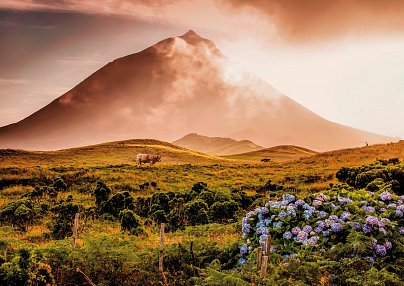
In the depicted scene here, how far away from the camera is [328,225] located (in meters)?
11.3

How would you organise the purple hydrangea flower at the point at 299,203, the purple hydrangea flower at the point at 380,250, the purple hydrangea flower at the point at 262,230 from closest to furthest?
the purple hydrangea flower at the point at 380,250
the purple hydrangea flower at the point at 262,230
the purple hydrangea flower at the point at 299,203

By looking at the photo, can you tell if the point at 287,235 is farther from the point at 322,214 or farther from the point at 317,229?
the point at 322,214

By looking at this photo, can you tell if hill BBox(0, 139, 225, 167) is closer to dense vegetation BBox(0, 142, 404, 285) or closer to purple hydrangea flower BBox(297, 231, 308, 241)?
dense vegetation BBox(0, 142, 404, 285)

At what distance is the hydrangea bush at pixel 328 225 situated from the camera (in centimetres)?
1067

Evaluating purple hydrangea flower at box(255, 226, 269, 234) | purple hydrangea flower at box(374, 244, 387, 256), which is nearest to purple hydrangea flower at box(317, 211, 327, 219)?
purple hydrangea flower at box(255, 226, 269, 234)

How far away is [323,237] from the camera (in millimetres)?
11227

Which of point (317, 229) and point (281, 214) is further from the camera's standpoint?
point (281, 214)

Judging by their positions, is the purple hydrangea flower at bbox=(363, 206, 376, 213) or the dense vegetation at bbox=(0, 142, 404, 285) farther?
the purple hydrangea flower at bbox=(363, 206, 376, 213)

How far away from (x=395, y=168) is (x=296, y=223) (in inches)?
630

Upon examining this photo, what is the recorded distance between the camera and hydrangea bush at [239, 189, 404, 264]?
35.0 feet

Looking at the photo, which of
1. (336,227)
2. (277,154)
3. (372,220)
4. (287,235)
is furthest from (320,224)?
(277,154)

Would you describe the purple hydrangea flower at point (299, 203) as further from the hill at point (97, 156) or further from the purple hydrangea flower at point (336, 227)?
the hill at point (97, 156)

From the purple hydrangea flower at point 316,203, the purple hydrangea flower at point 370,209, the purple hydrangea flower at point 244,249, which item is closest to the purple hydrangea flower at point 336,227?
the purple hydrangea flower at point 370,209

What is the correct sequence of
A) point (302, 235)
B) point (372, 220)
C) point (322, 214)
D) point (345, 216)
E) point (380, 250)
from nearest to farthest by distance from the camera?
point (380, 250) < point (372, 220) < point (302, 235) < point (345, 216) < point (322, 214)
